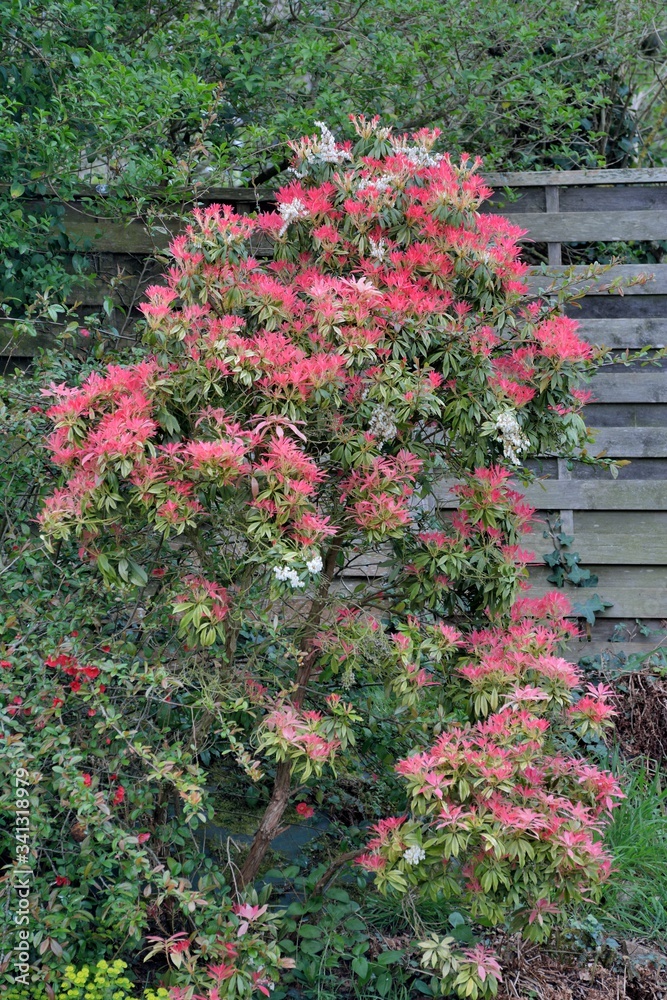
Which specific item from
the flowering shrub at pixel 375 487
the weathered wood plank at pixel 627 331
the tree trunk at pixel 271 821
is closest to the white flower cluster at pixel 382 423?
the flowering shrub at pixel 375 487

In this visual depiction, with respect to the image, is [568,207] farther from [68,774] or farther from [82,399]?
[68,774]

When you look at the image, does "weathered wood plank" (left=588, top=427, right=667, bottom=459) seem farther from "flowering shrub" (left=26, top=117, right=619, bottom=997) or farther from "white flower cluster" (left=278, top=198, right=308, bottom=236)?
"white flower cluster" (left=278, top=198, right=308, bottom=236)

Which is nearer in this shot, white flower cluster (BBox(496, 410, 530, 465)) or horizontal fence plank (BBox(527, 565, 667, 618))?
white flower cluster (BBox(496, 410, 530, 465))

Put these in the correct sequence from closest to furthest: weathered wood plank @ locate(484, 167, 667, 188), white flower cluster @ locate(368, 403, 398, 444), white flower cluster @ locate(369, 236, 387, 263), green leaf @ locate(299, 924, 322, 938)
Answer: white flower cluster @ locate(368, 403, 398, 444)
white flower cluster @ locate(369, 236, 387, 263)
green leaf @ locate(299, 924, 322, 938)
weathered wood plank @ locate(484, 167, 667, 188)

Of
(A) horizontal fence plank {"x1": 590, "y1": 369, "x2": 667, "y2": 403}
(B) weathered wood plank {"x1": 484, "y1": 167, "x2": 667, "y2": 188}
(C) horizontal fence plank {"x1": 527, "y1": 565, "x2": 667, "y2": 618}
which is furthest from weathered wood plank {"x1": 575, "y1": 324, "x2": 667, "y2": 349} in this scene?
(C) horizontal fence plank {"x1": 527, "y1": 565, "x2": 667, "y2": 618}

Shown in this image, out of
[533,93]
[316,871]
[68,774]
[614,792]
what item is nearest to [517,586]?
[614,792]

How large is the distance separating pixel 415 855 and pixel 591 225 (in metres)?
3.06

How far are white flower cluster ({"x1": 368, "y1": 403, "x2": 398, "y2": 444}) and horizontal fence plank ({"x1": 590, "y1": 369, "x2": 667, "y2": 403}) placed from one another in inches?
79.7

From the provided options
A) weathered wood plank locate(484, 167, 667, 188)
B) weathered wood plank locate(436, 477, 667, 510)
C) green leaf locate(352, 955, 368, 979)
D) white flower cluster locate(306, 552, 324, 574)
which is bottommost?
green leaf locate(352, 955, 368, 979)

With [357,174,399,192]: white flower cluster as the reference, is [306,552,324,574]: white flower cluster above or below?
below

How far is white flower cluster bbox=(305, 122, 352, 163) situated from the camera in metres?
2.76

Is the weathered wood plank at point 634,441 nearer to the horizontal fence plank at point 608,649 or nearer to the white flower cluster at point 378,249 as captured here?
the horizontal fence plank at point 608,649

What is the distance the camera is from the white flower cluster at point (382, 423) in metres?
2.45
